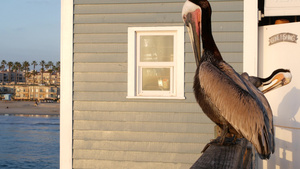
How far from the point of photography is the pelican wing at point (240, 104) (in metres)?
2.29

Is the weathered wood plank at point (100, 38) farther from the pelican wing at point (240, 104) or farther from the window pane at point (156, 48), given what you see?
the pelican wing at point (240, 104)

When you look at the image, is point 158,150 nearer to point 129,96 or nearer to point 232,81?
point 129,96

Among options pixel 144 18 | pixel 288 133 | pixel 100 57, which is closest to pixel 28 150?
pixel 100 57

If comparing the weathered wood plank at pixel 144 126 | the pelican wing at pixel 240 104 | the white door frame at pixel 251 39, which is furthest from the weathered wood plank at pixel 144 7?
the pelican wing at pixel 240 104

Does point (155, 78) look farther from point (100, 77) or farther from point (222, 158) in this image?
point (222, 158)

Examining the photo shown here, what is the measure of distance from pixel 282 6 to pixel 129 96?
258cm

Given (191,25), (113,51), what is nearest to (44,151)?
(113,51)

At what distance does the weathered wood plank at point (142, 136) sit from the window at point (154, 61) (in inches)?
21.8

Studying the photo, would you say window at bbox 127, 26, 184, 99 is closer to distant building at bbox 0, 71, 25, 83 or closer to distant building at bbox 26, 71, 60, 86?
distant building at bbox 26, 71, 60, 86

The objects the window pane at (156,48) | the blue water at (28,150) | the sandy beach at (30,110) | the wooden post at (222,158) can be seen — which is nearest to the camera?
the wooden post at (222,158)

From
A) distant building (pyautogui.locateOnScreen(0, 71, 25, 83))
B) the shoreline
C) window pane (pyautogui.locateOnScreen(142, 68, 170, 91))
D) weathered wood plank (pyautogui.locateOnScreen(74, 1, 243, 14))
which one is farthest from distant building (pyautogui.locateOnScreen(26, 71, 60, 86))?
window pane (pyautogui.locateOnScreen(142, 68, 170, 91))

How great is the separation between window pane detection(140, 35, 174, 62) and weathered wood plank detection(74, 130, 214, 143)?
1093 mm

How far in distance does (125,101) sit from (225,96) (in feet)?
11.3

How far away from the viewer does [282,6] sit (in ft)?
19.0
